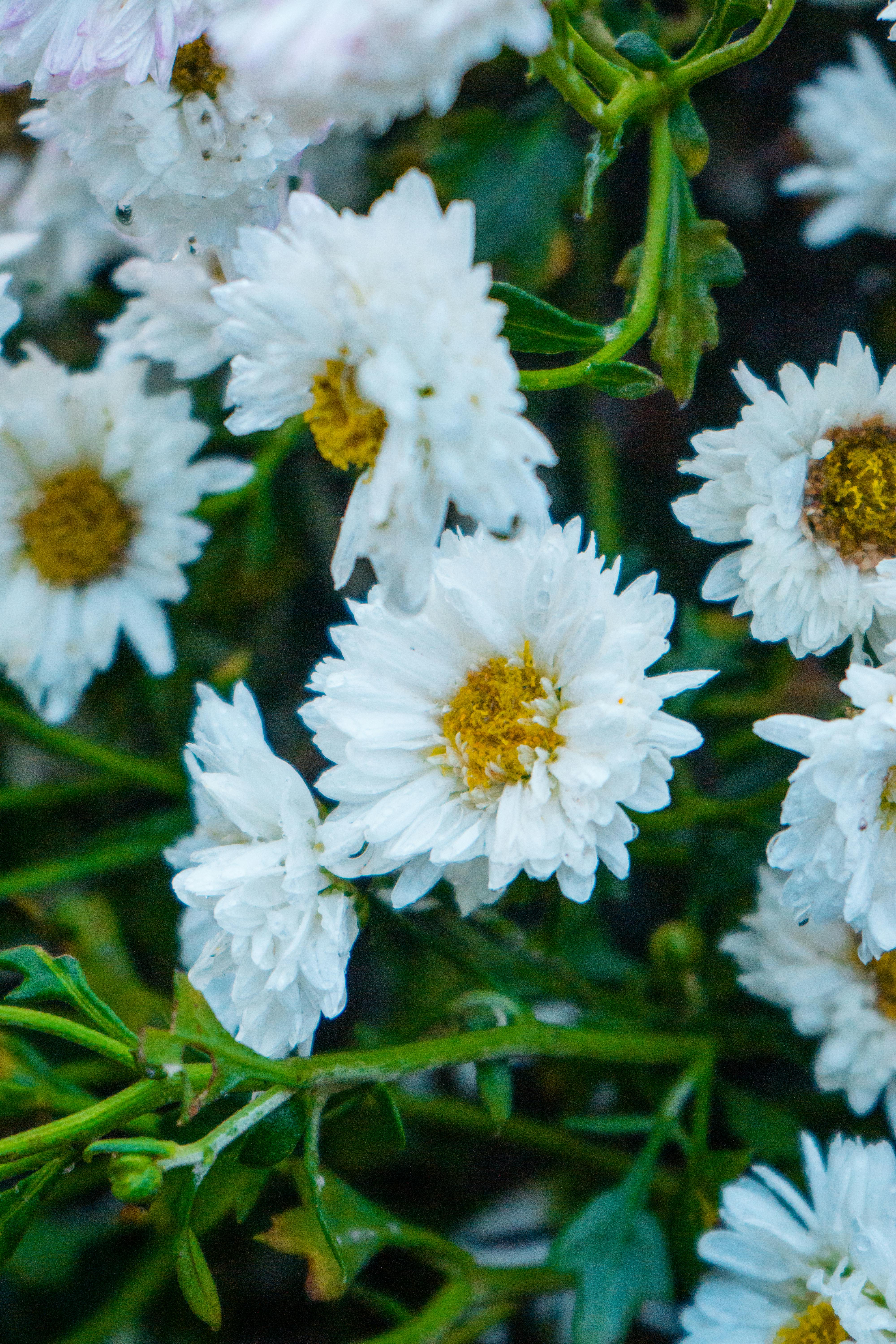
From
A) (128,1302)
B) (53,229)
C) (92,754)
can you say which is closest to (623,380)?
(92,754)

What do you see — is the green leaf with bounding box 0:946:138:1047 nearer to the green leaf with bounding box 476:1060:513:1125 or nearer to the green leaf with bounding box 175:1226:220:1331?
the green leaf with bounding box 175:1226:220:1331

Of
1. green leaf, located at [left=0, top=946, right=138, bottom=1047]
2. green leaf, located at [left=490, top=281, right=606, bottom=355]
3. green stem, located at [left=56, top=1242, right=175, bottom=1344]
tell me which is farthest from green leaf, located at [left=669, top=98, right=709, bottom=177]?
green stem, located at [left=56, top=1242, right=175, bottom=1344]

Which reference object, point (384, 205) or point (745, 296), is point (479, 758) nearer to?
point (384, 205)

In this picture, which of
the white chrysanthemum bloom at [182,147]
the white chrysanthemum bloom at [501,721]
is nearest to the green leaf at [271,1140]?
the white chrysanthemum bloom at [501,721]

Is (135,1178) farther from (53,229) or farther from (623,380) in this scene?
(53,229)

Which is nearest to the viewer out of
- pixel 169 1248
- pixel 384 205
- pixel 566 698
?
pixel 384 205

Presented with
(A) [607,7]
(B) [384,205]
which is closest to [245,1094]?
(B) [384,205]

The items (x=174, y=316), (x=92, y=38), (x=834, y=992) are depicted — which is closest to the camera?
(x=92, y=38)
